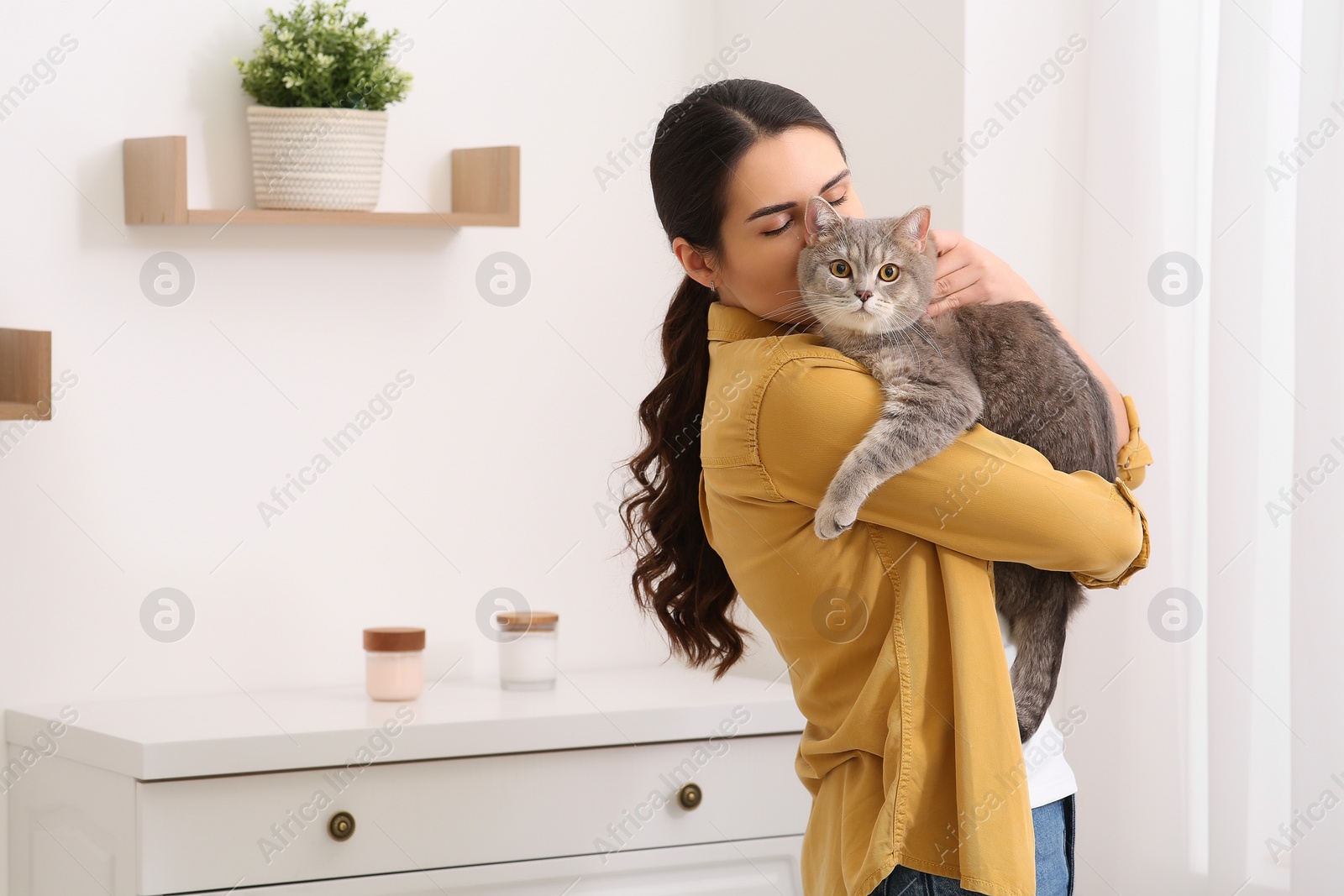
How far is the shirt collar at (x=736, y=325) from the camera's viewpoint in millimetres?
1276

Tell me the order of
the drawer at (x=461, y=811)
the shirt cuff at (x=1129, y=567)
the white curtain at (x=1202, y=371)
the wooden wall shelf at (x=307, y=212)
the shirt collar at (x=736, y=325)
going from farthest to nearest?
the wooden wall shelf at (x=307, y=212), the drawer at (x=461, y=811), the white curtain at (x=1202, y=371), the shirt collar at (x=736, y=325), the shirt cuff at (x=1129, y=567)

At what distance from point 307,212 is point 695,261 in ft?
3.32

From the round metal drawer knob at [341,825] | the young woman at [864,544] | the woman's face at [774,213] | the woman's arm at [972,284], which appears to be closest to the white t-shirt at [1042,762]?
the young woman at [864,544]

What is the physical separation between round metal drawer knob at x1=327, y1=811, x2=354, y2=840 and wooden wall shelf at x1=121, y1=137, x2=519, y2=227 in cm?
97

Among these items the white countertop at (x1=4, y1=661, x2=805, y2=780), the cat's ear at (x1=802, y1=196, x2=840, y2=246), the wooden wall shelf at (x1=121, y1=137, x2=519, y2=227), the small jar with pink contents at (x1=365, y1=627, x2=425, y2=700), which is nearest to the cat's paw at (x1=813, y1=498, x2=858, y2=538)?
the cat's ear at (x1=802, y1=196, x2=840, y2=246)

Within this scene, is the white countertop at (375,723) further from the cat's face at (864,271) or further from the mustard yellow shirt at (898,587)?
the cat's face at (864,271)

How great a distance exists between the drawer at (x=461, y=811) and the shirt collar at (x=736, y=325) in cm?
89

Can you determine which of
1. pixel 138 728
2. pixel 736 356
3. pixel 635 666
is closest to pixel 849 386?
pixel 736 356

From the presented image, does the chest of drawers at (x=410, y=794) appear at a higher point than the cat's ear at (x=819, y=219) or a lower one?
lower

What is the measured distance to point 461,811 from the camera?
1.83m

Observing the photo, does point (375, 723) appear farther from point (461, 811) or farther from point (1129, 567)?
point (1129, 567)

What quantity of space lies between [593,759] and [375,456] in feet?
2.33

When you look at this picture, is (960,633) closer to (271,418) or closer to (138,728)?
(138,728)

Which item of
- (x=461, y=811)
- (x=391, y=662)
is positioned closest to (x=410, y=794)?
(x=461, y=811)
